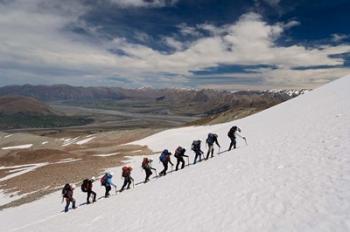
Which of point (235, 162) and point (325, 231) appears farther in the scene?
point (235, 162)

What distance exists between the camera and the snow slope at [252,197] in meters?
12.1

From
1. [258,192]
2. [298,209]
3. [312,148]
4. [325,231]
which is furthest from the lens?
[312,148]

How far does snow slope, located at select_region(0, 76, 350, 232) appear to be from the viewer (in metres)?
12.1

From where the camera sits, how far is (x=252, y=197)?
15141mm

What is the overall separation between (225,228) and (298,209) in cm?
283

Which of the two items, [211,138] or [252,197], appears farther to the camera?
[211,138]

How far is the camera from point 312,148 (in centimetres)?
2075

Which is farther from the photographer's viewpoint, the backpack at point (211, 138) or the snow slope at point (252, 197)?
the backpack at point (211, 138)

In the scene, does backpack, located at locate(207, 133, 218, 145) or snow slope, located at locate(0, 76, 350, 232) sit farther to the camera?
backpack, located at locate(207, 133, 218, 145)

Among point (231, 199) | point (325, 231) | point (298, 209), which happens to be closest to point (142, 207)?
point (231, 199)

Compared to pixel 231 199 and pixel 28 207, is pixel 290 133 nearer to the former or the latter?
pixel 231 199

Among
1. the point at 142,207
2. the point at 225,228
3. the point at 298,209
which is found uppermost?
the point at 298,209

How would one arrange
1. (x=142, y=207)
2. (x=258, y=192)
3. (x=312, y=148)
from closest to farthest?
(x=258, y=192), (x=142, y=207), (x=312, y=148)

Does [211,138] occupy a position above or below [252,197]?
above
